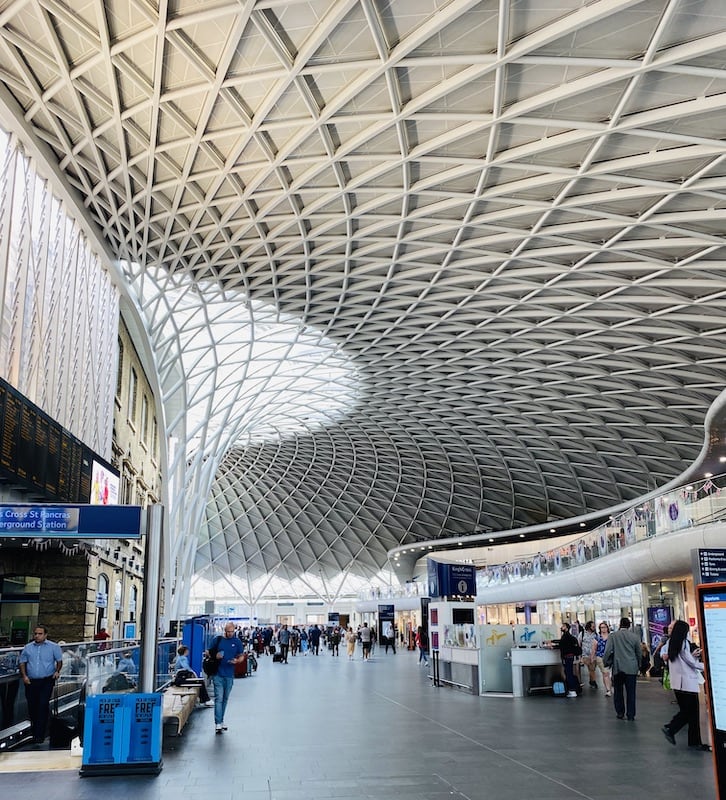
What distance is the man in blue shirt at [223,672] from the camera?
50.6ft

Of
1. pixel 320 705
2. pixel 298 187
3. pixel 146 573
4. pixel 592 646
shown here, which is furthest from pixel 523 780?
pixel 298 187

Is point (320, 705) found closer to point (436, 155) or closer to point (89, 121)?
point (436, 155)

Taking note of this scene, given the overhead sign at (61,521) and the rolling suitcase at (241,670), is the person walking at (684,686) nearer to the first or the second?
the overhead sign at (61,521)

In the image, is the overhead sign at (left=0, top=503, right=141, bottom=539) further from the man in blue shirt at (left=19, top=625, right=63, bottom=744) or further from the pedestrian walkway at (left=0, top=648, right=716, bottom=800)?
the pedestrian walkway at (left=0, top=648, right=716, bottom=800)

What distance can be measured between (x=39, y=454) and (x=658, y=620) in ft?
88.1

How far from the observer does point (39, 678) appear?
13.8m

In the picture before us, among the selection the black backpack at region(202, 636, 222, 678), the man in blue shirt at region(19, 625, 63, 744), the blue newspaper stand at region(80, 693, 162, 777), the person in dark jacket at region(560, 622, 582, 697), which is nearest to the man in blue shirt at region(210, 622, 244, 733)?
the black backpack at region(202, 636, 222, 678)

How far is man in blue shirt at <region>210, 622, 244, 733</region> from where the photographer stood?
15.4 meters

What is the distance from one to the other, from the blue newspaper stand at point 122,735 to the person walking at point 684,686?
8697 millimetres

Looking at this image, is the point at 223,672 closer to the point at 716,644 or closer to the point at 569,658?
the point at 569,658

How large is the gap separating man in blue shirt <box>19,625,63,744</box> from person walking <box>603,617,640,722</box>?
11732 millimetres

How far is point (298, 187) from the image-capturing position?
79.2ft

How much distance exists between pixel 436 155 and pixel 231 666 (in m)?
14.9

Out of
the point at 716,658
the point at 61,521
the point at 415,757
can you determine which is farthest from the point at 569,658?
the point at 716,658
